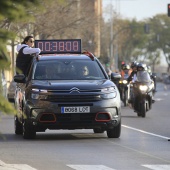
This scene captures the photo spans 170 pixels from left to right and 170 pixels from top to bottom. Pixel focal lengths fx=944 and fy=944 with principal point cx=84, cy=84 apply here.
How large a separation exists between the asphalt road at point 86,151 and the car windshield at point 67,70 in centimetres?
111

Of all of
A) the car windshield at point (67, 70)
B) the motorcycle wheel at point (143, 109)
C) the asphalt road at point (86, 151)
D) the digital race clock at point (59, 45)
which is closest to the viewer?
the asphalt road at point (86, 151)

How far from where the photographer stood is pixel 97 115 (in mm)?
16484

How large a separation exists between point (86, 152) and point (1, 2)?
8015 mm

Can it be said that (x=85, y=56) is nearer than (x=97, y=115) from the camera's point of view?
No

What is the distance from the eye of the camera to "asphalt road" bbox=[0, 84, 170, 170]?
11.6m

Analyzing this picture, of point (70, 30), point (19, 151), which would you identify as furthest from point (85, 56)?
point (70, 30)

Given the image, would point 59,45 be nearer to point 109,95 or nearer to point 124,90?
point 109,95

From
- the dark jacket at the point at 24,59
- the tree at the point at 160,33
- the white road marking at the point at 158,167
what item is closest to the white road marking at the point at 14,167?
the white road marking at the point at 158,167

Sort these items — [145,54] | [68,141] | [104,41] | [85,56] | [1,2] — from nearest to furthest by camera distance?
1. [1,2]
2. [68,141]
3. [85,56]
4. [104,41]
5. [145,54]

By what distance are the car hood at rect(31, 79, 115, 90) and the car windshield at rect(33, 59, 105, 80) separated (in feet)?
1.24

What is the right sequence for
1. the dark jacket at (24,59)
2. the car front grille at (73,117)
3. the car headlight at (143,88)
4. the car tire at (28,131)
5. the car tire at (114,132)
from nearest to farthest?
the car front grille at (73,117) < the car tire at (28,131) < the car tire at (114,132) < the dark jacket at (24,59) < the car headlight at (143,88)

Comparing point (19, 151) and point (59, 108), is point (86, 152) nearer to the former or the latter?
point (19, 151)

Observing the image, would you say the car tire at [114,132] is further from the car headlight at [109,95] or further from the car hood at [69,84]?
the car hood at [69,84]

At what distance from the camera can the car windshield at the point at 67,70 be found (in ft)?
57.2
